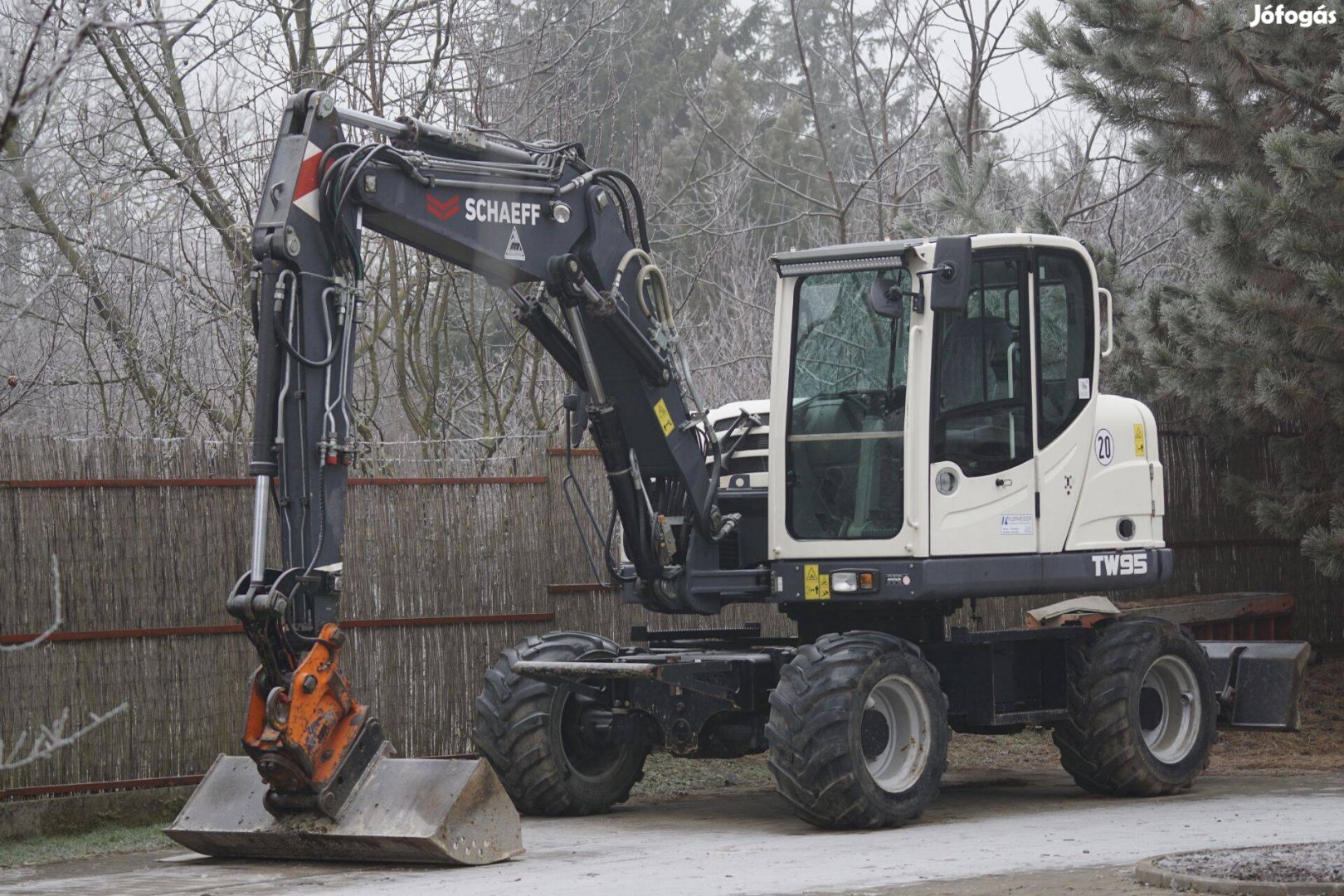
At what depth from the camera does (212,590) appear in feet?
36.1

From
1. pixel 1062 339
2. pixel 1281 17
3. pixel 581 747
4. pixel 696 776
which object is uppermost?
pixel 1281 17

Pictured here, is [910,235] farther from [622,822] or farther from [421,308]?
[622,822]

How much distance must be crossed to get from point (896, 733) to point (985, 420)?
1959 millimetres

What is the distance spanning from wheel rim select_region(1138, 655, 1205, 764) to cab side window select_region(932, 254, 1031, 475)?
77.8 inches

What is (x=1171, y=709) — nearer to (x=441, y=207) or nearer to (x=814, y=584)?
(x=814, y=584)

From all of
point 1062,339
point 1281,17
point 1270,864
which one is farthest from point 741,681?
point 1281,17

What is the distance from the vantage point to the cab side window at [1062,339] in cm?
1074

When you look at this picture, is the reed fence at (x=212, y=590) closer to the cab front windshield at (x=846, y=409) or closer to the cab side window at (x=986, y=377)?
the cab front windshield at (x=846, y=409)

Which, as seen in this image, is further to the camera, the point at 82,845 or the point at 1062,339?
the point at 1062,339

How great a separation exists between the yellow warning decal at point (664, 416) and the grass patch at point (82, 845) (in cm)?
374

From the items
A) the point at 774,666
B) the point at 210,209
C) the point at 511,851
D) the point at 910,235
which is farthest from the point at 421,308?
the point at 511,851

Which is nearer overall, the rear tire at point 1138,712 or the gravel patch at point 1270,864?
the gravel patch at point 1270,864

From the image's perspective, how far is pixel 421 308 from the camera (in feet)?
47.3

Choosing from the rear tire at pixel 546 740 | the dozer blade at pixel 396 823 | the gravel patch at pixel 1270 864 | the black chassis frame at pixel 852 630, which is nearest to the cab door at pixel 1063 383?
the black chassis frame at pixel 852 630
